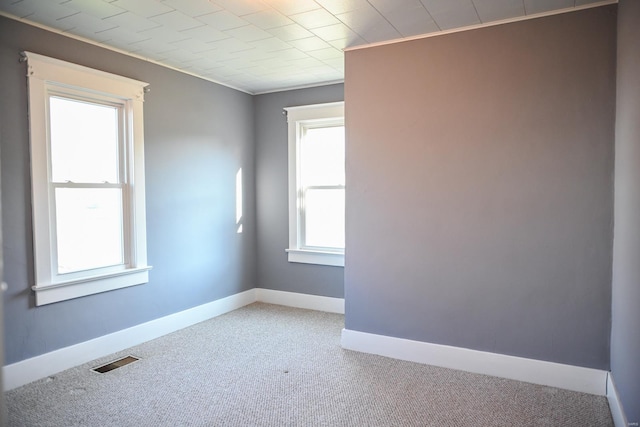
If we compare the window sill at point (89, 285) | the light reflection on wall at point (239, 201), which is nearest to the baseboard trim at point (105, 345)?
the window sill at point (89, 285)

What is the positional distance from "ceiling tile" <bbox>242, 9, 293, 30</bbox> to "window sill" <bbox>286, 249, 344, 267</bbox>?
247 cm

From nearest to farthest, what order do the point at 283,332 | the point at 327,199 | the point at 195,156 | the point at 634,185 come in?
the point at 634,185 < the point at 283,332 < the point at 195,156 < the point at 327,199

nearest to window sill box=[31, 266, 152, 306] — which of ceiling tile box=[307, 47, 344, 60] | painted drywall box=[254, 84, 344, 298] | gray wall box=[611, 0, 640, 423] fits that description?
painted drywall box=[254, 84, 344, 298]

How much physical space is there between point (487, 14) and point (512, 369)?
2.44 meters

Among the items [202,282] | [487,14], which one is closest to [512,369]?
[487,14]

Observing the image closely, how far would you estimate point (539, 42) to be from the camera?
2902 millimetres

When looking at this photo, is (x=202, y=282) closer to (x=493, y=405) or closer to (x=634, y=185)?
(x=493, y=405)

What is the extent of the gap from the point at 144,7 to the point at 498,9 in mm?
2274

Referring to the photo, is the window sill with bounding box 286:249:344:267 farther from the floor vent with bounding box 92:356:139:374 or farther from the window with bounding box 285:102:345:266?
the floor vent with bounding box 92:356:139:374

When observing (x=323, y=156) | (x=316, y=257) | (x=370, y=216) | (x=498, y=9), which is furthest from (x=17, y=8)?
(x=316, y=257)

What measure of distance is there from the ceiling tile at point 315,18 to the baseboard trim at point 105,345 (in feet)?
9.17

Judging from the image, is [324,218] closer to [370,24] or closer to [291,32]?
[291,32]

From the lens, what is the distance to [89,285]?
3.39 metres

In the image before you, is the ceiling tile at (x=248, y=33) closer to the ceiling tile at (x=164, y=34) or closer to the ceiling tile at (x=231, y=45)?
the ceiling tile at (x=231, y=45)
